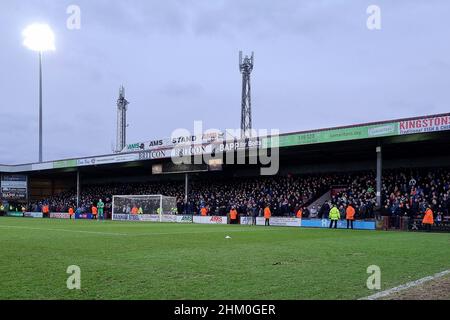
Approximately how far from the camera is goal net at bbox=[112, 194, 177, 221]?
A: 141ft

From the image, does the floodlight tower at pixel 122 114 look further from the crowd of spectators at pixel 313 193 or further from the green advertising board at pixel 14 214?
the green advertising board at pixel 14 214

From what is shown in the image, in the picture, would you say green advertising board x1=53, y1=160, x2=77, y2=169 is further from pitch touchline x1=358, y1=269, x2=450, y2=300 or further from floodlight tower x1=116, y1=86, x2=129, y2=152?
pitch touchline x1=358, y1=269, x2=450, y2=300

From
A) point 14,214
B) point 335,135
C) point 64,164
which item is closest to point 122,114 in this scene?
point 64,164

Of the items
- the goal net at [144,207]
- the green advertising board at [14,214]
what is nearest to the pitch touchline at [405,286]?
the goal net at [144,207]

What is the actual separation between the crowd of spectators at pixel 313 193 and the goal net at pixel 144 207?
130 cm

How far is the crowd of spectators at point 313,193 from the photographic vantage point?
99.0ft

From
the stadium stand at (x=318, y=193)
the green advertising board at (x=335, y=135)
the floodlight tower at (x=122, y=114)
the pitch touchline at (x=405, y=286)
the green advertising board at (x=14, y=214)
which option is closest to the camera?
the pitch touchline at (x=405, y=286)

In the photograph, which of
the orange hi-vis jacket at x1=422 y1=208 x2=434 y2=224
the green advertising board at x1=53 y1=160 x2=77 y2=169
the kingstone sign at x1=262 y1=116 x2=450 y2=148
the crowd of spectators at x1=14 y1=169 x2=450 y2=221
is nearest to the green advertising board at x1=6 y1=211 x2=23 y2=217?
the crowd of spectators at x1=14 y1=169 x2=450 y2=221

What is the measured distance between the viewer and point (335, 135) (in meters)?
31.8

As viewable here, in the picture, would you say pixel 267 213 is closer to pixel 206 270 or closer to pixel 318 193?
pixel 318 193

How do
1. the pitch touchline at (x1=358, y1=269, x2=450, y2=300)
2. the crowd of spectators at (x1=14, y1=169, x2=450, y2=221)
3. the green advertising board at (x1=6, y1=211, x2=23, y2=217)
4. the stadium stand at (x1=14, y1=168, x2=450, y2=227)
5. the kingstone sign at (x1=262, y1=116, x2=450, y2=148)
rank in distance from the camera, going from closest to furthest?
the pitch touchline at (x1=358, y1=269, x2=450, y2=300) → the kingstone sign at (x1=262, y1=116, x2=450, y2=148) → the stadium stand at (x1=14, y1=168, x2=450, y2=227) → the crowd of spectators at (x1=14, y1=169, x2=450, y2=221) → the green advertising board at (x1=6, y1=211, x2=23, y2=217)

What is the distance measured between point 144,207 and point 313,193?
15.3 meters

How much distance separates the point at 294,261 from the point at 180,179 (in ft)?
143

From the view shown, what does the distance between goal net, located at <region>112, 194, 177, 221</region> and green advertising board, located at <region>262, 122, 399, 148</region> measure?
40.7 feet
